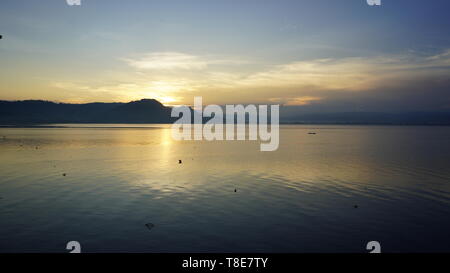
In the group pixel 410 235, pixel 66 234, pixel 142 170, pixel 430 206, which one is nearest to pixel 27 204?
pixel 66 234

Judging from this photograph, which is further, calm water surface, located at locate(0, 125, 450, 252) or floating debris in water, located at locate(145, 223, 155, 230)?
floating debris in water, located at locate(145, 223, 155, 230)

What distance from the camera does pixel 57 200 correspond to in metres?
23.2

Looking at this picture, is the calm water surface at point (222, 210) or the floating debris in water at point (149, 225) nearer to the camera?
the calm water surface at point (222, 210)

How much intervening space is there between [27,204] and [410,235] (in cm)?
2515

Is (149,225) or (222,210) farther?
(222,210)

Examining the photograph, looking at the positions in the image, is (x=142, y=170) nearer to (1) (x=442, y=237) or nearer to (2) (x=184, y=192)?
(2) (x=184, y=192)

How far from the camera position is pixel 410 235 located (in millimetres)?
16734

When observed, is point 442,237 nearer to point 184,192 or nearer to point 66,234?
point 184,192

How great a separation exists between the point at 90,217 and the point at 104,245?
5.07 meters
